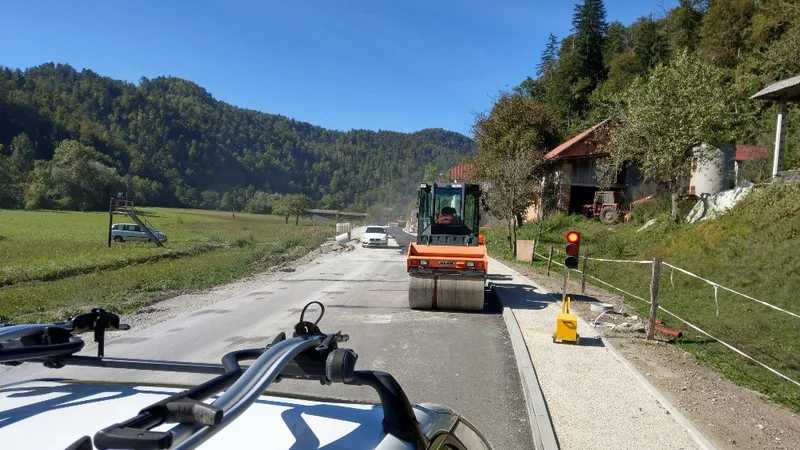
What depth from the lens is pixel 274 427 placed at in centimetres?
204

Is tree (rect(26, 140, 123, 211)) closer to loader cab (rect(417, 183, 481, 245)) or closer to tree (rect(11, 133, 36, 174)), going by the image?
tree (rect(11, 133, 36, 174))

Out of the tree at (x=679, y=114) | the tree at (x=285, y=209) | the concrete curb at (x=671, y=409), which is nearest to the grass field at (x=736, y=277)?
the concrete curb at (x=671, y=409)

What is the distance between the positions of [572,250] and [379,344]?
14.1ft

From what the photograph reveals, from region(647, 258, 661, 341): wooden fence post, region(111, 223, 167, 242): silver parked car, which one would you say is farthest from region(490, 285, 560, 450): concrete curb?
region(111, 223, 167, 242): silver parked car

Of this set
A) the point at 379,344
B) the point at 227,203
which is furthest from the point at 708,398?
the point at 227,203

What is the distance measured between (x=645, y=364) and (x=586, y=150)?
37.2m

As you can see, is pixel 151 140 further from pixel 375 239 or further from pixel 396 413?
pixel 396 413

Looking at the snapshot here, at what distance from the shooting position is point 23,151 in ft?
353

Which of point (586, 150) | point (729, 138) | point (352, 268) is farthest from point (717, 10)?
point (352, 268)

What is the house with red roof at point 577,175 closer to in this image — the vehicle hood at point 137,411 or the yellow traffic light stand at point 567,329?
the yellow traffic light stand at point 567,329

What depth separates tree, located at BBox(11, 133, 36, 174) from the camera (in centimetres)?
10144

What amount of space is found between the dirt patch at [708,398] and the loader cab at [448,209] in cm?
620

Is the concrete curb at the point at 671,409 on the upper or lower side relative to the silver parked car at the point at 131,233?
upper

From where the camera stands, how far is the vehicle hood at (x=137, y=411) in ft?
6.14
